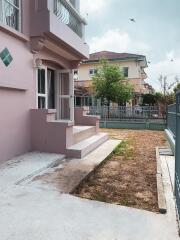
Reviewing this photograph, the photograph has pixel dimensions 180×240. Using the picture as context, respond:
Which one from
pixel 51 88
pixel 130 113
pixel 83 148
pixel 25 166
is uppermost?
pixel 51 88

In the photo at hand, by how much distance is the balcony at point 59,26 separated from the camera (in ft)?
24.9

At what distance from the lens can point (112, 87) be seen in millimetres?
24984

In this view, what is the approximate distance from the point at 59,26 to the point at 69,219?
635cm

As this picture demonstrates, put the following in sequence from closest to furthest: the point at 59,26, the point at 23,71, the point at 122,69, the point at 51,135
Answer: the point at 23,71 → the point at 51,135 → the point at 59,26 → the point at 122,69

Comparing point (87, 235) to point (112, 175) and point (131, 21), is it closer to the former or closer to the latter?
point (112, 175)

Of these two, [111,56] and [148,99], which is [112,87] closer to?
[148,99]

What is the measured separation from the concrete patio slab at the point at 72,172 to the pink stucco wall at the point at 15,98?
1.42m

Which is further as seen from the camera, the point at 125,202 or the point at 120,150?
the point at 120,150

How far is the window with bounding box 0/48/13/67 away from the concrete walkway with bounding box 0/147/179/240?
3191 mm

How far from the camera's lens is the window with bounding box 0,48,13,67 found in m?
6.40

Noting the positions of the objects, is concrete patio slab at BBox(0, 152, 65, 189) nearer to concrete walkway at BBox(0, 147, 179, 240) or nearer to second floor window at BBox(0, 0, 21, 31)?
concrete walkway at BBox(0, 147, 179, 240)

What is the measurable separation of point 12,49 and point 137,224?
17.5 feet

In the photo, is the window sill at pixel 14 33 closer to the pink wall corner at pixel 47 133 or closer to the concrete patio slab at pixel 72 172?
the pink wall corner at pixel 47 133

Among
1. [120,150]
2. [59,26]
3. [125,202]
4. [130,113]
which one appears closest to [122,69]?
[130,113]
